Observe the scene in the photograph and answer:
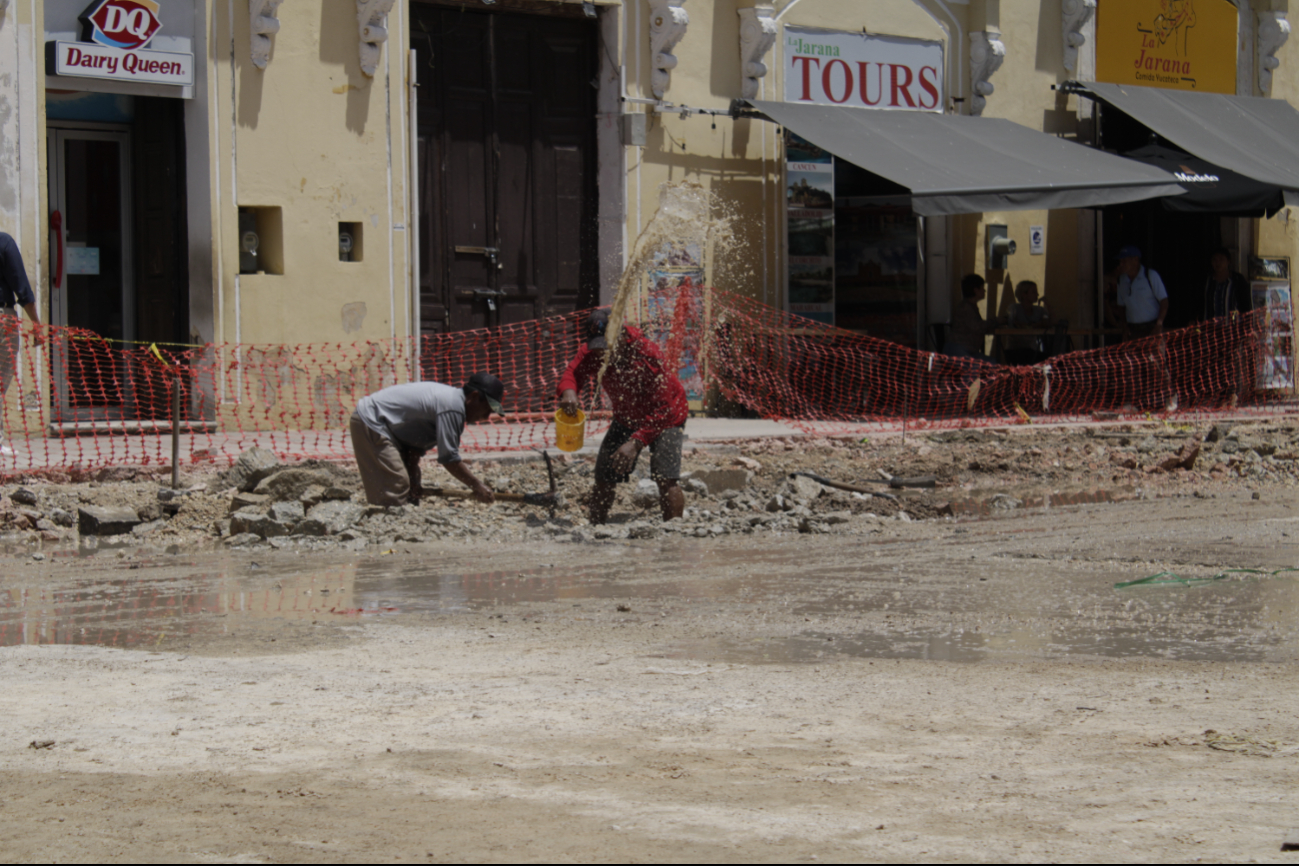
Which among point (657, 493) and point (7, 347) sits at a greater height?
point (7, 347)

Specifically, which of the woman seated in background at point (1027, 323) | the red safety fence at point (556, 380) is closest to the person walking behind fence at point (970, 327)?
the woman seated in background at point (1027, 323)

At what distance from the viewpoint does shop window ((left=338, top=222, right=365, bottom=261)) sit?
47.5 ft

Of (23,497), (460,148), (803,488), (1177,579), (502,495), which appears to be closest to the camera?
(1177,579)

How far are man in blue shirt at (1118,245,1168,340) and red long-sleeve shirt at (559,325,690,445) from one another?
10.5 metres

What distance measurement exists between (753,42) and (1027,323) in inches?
186

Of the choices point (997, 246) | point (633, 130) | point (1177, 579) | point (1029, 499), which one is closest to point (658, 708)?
point (1177, 579)

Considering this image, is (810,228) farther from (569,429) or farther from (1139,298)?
(569,429)

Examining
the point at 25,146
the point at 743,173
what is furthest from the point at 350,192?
the point at 743,173

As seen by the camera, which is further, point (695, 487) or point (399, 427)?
point (695, 487)

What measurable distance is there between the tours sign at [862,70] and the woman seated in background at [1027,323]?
2.43m

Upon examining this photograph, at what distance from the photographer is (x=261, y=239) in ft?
46.6

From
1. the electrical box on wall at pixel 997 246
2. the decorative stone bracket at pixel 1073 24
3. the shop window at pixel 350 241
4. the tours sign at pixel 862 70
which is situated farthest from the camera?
the decorative stone bracket at pixel 1073 24

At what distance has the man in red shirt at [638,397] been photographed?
9703 mm

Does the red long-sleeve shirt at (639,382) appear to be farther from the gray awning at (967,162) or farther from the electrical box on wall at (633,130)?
the electrical box on wall at (633,130)
